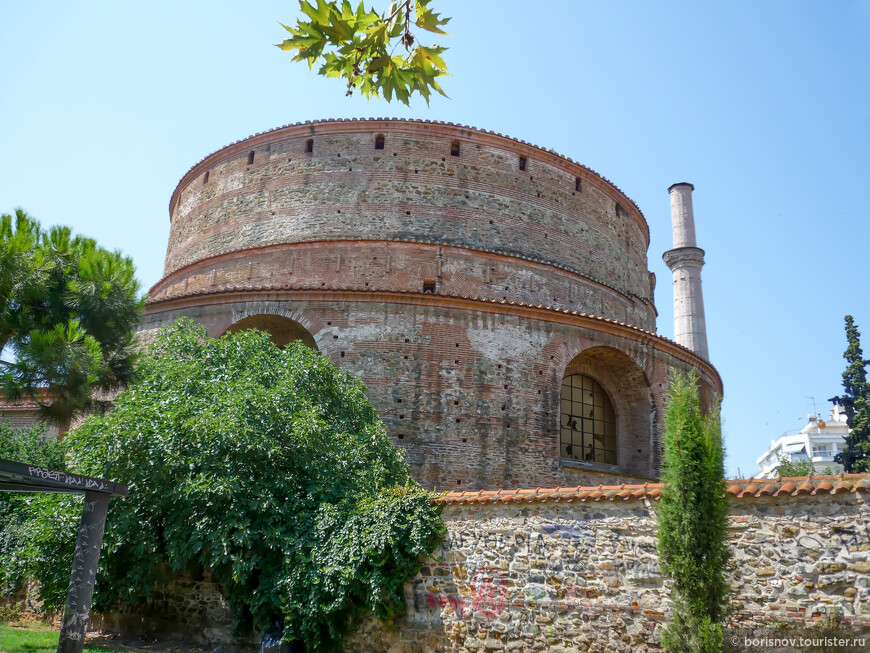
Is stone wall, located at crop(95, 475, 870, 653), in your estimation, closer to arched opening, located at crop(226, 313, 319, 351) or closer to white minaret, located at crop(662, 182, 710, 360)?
arched opening, located at crop(226, 313, 319, 351)

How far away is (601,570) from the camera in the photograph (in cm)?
722

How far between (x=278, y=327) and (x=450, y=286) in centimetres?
360

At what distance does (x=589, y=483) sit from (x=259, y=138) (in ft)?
36.3

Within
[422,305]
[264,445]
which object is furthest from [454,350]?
[264,445]

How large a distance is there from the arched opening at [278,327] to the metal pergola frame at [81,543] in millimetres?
5734

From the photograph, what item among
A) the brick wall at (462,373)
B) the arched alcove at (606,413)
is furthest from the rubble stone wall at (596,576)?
the arched alcove at (606,413)

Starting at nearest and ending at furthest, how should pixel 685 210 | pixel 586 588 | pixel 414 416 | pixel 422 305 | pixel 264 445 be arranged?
pixel 586 588
pixel 264 445
pixel 414 416
pixel 422 305
pixel 685 210

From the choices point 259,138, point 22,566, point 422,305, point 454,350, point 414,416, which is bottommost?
point 22,566

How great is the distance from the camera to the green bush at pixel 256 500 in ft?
26.0

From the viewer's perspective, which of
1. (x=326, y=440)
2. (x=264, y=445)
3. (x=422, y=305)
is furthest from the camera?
(x=422, y=305)

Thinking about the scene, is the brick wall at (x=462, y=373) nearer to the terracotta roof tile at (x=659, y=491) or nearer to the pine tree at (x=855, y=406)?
the terracotta roof tile at (x=659, y=491)

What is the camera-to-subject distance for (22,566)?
927cm

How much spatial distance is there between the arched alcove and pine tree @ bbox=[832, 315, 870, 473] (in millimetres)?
10258

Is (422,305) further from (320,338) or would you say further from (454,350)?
(320,338)
